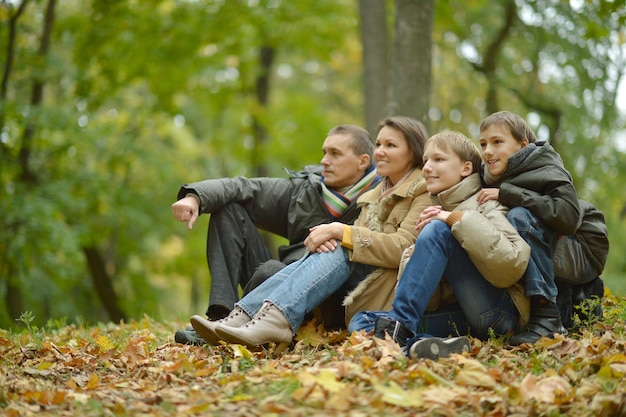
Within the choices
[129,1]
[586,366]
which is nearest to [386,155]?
[586,366]

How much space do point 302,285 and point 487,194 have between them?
4.34 feet

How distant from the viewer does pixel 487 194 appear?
4.39m

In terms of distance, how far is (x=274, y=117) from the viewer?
653 inches

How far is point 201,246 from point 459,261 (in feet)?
47.2

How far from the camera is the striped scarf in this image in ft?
17.5

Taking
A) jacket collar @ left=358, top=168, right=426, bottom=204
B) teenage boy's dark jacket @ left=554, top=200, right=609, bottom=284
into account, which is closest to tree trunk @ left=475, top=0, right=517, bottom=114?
jacket collar @ left=358, top=168, right=426, bottom=204

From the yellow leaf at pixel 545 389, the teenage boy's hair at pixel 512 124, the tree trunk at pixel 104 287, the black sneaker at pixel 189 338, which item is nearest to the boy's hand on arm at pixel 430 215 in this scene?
the teenage boy's hair at pixel 512 124

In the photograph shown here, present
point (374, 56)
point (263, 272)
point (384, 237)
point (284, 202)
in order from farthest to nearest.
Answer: point (374, 56), point (284, 202), point (263, 272), point (384, 237)

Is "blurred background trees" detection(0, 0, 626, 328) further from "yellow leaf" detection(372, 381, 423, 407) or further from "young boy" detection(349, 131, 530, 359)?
"yellow leaf" detection(372, 381, 423, 407)

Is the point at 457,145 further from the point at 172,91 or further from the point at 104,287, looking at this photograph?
the point at 172,91

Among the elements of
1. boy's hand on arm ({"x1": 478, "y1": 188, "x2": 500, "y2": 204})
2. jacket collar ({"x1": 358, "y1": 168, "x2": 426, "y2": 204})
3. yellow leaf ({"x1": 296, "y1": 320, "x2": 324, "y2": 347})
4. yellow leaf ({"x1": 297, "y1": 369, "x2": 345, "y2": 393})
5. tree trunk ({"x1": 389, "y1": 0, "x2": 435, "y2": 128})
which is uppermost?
tree trunk ({"x1": 389, "y1": 0, "x2": 435, "y2": 128})

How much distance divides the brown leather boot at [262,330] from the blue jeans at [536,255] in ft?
4.97

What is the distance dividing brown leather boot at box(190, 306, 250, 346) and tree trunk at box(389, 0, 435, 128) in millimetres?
3346

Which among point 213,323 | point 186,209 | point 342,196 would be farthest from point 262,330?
point 342,196
